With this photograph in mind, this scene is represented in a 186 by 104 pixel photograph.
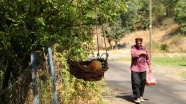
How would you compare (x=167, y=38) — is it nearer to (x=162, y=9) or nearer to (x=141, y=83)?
(x=162, y=9)

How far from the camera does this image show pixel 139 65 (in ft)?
29.6

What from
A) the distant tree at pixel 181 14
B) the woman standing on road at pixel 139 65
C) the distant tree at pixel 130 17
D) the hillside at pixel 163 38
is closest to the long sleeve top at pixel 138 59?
the woman standing on road at pixel 139 65

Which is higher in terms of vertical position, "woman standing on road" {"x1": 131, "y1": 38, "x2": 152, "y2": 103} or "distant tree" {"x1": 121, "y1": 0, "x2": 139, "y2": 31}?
"distant tree" {"x1": 121, "y1": 0, "x2": 139, "y2": 31}

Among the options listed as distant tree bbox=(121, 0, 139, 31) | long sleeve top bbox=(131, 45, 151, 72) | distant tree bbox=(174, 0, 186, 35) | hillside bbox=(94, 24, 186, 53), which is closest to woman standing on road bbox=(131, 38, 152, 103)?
long sleeve top bbox=(131, 45, 151, 72)

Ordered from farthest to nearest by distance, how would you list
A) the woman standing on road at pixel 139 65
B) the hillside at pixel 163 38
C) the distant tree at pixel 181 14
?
the distant tree at pixel 181 14
the hillside at pixel 163 38
the woman standing on road at pixel 139 65

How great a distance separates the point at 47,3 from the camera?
6.46 m

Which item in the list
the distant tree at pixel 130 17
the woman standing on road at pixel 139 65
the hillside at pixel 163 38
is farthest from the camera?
the distant tree at pixel 130 17

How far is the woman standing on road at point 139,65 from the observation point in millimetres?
8844

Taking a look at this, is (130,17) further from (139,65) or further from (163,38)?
(139,65)

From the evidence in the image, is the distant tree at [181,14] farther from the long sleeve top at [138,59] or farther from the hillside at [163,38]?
the long sleeve top at [138,59]

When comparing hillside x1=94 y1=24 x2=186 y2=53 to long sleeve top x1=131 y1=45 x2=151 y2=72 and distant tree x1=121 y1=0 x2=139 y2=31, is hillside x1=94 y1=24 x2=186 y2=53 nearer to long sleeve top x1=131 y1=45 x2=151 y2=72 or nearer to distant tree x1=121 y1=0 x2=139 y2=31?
distant tree x1=121 y1=0 x2=139 y2=31

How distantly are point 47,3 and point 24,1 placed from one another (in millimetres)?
561

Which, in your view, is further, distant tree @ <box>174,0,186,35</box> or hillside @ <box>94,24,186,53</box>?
distant tree @ <box>174,0,186,35</box>

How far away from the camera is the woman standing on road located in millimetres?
8844
